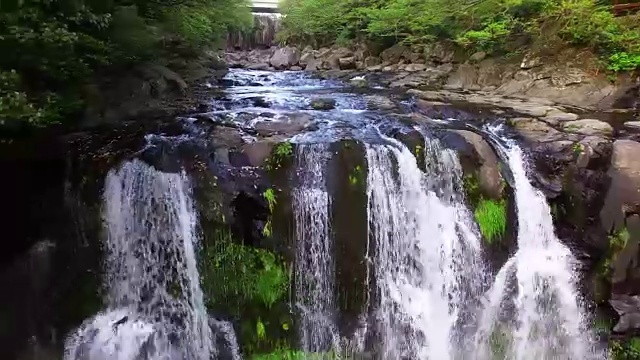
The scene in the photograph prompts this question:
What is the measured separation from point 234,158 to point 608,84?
8.65m

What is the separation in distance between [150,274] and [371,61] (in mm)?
13561

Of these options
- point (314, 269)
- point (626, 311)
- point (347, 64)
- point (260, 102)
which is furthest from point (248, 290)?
point (347, 64)

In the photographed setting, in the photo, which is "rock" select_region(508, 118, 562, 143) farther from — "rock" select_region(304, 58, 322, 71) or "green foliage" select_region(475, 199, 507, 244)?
"rock" select_region(304, 58, 322, 71)

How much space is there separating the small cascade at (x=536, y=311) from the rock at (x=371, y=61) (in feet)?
39.6

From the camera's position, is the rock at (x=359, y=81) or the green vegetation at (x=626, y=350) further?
the rock at (x=359, y=81)

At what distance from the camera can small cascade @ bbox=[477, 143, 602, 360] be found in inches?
292

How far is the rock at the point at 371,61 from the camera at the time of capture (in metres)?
18.6

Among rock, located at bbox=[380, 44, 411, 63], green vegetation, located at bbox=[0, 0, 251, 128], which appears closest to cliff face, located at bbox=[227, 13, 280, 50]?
rock, located at bbox=[380, 44, 411, 63]

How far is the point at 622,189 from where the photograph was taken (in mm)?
7688

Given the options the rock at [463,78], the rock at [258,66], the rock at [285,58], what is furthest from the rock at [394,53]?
the rock at [258,66]

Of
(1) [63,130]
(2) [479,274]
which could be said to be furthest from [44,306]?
(2) [479,274]

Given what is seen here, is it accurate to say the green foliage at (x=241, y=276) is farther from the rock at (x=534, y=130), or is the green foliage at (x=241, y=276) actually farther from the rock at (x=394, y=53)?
the rock at (x=394, y=53)

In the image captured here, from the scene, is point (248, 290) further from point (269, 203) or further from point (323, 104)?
point (323, 104)

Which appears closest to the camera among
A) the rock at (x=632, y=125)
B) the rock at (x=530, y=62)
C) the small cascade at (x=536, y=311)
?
the small cascade at (x=536, y=311)
